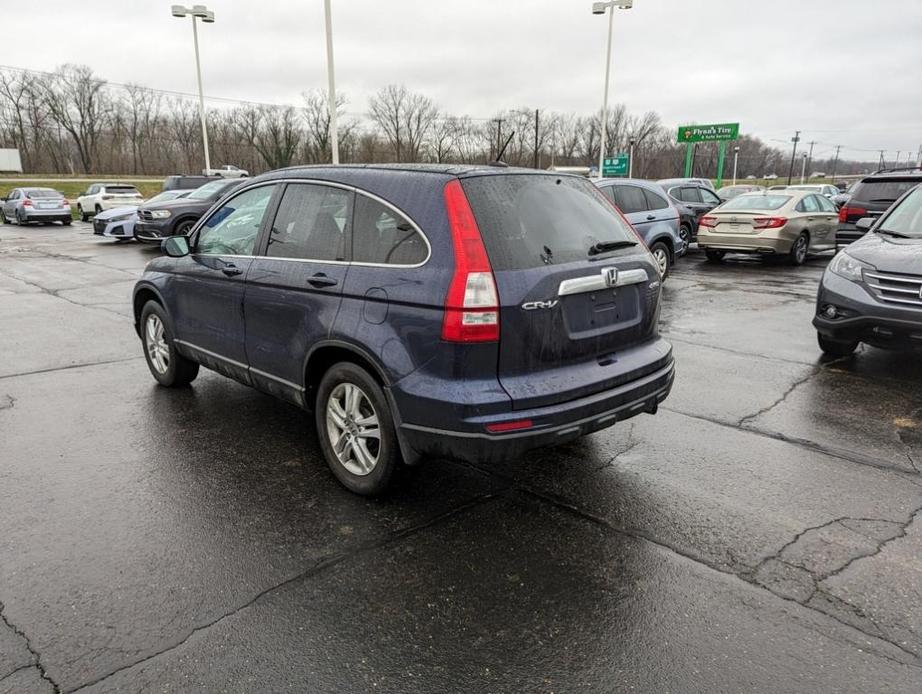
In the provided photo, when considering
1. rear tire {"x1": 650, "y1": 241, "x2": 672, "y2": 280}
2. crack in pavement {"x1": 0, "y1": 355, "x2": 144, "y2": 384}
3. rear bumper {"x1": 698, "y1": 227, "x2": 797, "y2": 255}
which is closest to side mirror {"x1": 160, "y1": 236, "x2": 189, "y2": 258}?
crack in pavement {"x1": 0, "y1": 355, "x2": 144, "y2": 384}

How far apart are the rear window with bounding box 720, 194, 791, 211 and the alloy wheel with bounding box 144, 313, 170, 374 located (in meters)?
12.8

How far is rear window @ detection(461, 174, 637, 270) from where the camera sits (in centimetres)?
318

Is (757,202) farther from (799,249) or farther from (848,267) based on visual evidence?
(848,267)

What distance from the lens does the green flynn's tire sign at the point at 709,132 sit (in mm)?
59747

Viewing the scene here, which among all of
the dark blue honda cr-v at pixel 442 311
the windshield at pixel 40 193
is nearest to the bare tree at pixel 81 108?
the windshield at pixel 40 193

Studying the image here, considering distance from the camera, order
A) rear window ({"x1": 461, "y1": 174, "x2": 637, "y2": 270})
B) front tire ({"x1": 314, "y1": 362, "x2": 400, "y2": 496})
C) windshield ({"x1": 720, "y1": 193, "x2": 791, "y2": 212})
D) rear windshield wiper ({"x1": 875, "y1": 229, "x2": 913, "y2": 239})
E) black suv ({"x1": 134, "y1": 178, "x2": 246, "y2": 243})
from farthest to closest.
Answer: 1. black suv ({"x1": 134, "y1": 178, "x2": 246, "y2": 243})
2. windshield ({"x1": 720, "y1": 193, "x2": 791, "y2": 212})
3. rear windshield wiper ({"x1": 875, "y1": 229, "x2": 913, "y2": 239})
4. front tire ({"x1": 314, "y1": 362, "x2": 400, "y2": 496})
5. rear window ({"x1": 461, "y1": 174, "x2": 637, "y2": 270})

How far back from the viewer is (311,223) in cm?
392

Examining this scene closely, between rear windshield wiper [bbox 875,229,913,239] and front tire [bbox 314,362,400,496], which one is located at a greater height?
rear windshield wiper [bbox 875,229,913,239]

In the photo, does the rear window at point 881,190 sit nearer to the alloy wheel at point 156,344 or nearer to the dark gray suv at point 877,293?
the dark gray suv at point 877,293

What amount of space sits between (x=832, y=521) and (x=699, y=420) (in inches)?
61.2

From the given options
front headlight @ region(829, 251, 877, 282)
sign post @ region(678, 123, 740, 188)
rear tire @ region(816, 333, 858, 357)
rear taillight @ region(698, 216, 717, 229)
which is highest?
sign post @ region(678, 123, 740, 188)

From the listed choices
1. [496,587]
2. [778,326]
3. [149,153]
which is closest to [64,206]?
[778,326]

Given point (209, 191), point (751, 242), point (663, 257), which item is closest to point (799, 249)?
point (751, 242)

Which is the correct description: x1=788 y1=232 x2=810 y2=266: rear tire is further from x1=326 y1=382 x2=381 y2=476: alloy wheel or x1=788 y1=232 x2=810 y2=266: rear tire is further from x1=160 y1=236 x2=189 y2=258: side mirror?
x1=326 y1=382 x2=381 y2=476: alloy wheel
